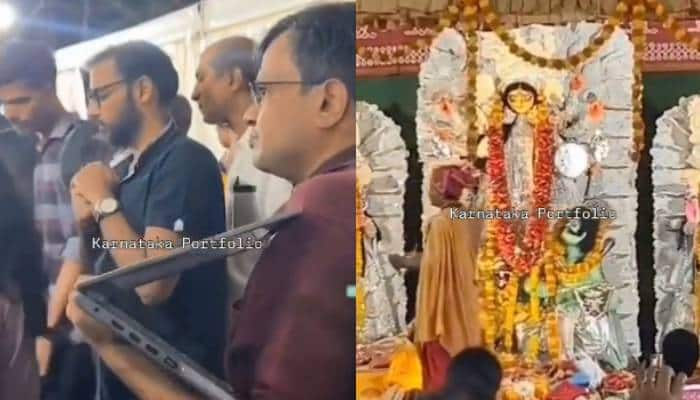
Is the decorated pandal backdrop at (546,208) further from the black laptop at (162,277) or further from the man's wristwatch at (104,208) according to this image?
the man's wristwatch at (104,208)

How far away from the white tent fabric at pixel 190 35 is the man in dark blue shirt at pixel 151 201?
0.06 feet

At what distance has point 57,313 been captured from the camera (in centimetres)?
156

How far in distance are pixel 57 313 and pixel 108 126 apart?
321 mm

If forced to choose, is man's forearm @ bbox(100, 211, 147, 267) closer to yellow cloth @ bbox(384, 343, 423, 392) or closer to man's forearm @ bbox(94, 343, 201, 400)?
man's forearm @ bbox(94, 343, 201, 400)

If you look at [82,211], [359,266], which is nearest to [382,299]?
[359,266]

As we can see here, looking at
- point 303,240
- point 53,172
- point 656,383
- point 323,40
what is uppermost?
point 323,40

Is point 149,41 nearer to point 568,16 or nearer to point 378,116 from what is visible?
point 378,116

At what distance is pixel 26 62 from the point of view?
1.56 meters

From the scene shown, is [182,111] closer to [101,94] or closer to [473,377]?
[101,94]

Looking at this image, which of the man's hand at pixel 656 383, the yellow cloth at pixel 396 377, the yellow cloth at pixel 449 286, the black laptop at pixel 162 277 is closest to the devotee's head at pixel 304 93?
the black laptop at pixel 162 277

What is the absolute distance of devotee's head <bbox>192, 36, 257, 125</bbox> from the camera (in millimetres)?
1545

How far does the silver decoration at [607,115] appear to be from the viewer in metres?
1.50

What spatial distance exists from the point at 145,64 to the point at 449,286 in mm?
619

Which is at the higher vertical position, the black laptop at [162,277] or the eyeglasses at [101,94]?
the eyeglasses at [101,94]
